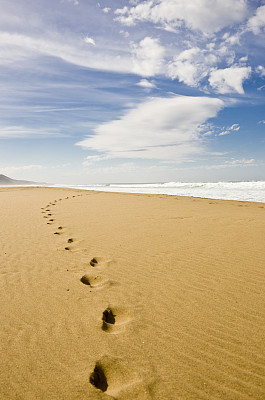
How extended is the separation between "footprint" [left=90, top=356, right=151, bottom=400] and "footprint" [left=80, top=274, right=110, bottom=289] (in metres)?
1.45

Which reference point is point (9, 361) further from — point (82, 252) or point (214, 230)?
point (214, 230)

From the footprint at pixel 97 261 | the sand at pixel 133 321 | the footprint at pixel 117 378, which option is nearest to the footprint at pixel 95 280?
the sand at pixel 133 321

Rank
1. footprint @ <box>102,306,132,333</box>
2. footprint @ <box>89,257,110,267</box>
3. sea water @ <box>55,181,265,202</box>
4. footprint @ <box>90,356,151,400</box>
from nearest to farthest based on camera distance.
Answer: footprint @ <box>90,356,151,400</box>, footprint @ <box>102,306,132,333</box>, footprint @ <box>89,257,110,267</box>, sea water @ <box>55,181,265,202</box>

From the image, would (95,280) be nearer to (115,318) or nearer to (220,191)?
(115,318)

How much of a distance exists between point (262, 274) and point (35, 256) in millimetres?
3795

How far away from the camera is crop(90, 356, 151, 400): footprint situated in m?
1.76

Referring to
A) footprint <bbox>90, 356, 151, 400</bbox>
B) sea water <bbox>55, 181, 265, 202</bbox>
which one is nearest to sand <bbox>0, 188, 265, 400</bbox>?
footprint <bbox>90, 356, 151, 400</bbox>

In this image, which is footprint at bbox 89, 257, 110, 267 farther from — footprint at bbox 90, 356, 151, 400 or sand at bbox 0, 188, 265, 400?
footprint at bbox 90, 356, 151, 400

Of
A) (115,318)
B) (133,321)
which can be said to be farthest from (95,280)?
(133,321)

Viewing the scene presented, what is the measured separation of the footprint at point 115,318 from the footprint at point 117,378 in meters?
0.44

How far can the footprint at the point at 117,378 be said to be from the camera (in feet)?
5.76

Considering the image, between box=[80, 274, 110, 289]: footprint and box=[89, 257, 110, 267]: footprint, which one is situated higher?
box=[89, 257, 110, 267]: footprint

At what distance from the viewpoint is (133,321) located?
2.58m

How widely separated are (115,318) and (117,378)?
85cm
